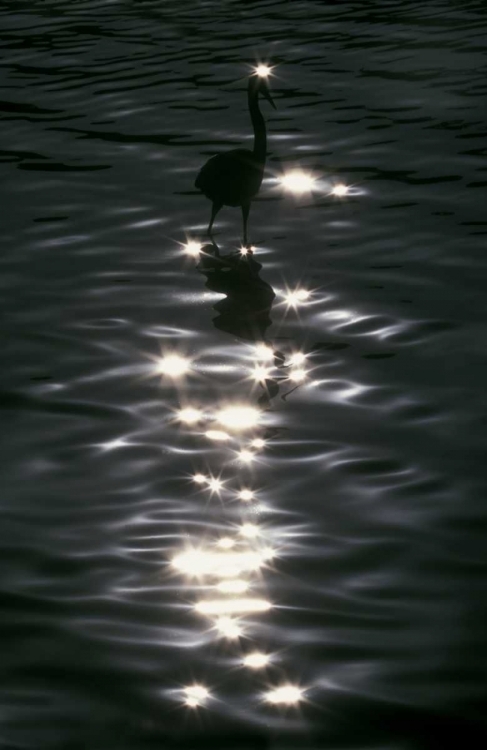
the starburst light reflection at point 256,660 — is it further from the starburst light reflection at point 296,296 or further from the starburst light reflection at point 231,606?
the starburst light reflection at point 296,296

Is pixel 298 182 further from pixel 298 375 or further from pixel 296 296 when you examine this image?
pixel 298 375

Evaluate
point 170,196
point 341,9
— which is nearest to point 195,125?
point 170,196

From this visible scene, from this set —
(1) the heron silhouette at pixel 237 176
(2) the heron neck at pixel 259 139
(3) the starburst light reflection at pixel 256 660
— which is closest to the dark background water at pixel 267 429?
(3) the starburst light reflection at pixel 256 660

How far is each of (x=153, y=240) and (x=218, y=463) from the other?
14.5 ft

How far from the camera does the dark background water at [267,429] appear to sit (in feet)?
16.8

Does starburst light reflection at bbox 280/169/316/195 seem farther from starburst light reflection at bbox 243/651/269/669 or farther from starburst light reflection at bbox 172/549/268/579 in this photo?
starburst light reflection at bbox 243/651/269/669

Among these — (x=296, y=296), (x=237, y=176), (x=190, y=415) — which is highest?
(x=237, y=176)

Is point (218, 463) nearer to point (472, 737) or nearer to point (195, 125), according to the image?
point (472, 737)

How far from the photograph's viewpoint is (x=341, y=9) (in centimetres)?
2159

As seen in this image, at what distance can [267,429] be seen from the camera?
7367 millimetres

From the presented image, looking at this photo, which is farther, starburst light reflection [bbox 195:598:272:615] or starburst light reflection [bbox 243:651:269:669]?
starburst light reflection [bbox 195:598:272:615]

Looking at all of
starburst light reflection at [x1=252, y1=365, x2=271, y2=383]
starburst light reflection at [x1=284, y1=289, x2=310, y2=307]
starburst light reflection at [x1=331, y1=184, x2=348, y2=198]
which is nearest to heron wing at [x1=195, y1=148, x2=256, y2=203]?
starburst light reflection at [x1=284, y1=289, x2=310, y2=307]

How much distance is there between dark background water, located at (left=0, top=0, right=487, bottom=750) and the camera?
5121mm

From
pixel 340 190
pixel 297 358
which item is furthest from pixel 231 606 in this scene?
pixel 340 190
